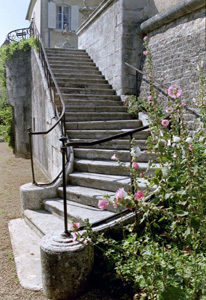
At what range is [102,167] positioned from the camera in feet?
15.4

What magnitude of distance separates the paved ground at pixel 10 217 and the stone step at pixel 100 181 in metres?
1.13

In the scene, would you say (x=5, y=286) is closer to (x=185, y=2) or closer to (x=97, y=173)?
(x=97, y=173)

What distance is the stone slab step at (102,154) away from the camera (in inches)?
195

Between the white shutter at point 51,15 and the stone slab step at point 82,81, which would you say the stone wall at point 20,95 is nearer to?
the stone slab step at point 82,81

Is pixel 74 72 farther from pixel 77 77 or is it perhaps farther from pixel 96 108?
pixel 96 108

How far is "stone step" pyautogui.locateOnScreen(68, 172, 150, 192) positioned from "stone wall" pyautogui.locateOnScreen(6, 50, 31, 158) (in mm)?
6682

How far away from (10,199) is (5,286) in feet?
9.74

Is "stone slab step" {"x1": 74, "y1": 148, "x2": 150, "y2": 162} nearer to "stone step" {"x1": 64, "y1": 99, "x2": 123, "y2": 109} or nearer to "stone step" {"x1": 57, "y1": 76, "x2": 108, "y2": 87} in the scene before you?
"stone step" {"x1": 64, "y1": 99, "x2": 123, "y2": 109}

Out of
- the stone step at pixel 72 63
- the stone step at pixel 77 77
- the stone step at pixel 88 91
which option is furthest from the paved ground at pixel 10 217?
the stone step at pixel 72 63

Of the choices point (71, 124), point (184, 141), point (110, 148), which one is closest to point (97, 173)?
point (110, 148)

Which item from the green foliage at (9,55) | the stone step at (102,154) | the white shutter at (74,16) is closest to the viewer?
the stone step at (102,154)

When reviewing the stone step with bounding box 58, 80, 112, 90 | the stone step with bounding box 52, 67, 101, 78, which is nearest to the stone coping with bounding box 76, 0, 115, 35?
the stone step with bounding box 52, 67, 101, 78

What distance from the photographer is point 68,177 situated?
479 centimetres

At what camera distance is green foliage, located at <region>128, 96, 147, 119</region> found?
6801mm
